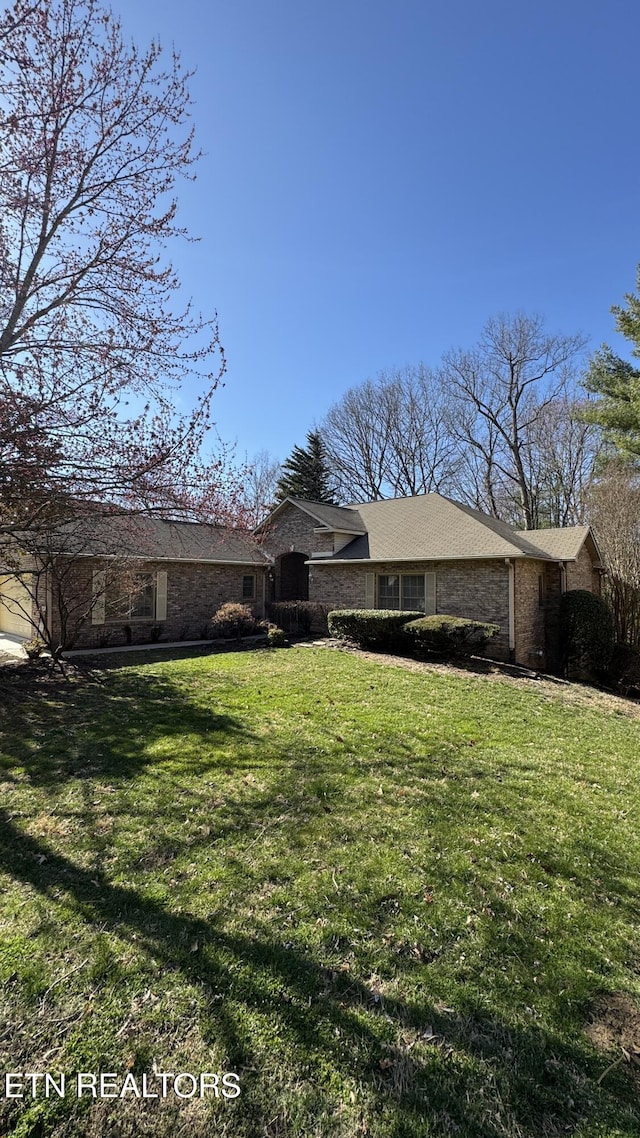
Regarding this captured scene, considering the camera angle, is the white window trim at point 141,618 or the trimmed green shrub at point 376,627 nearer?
the trimmed green shrub at point 376,627

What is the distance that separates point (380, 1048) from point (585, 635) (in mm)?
13165

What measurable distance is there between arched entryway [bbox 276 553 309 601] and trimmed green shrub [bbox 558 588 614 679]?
9718 millimetres

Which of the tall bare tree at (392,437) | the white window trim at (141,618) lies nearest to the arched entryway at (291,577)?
the white window trim at (141,618)

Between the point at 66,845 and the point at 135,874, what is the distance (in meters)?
0.74

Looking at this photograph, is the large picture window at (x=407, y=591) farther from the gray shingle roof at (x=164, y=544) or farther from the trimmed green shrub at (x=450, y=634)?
the gray shingle roof at (x=164, y=544)

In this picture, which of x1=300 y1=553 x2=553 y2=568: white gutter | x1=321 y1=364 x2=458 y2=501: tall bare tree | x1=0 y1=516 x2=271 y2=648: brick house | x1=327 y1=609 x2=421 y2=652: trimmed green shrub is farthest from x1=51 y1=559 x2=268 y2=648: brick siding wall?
x1=321 y1=364 x2=458 y2=501: tall bare tree

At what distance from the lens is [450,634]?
11.4 meters

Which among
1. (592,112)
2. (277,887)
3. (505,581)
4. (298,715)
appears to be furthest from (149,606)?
(592,112)

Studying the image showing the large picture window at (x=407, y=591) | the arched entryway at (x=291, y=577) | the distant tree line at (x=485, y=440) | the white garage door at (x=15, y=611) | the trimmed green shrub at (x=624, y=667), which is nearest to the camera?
the trimmed green shrub at (x=624, y=667)

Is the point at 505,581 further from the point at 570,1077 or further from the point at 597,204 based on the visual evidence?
the point at 570,1077

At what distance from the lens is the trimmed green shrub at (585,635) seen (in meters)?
13.1

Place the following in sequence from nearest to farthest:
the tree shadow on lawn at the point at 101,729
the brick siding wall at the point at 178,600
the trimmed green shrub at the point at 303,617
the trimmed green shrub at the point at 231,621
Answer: the tree shadow on lawn at the point at 101,729, the brick siding wall at the point at 178,600, the trimmed green shrub at the point at 231,621, the trimmed green shrub at the point at 303,617

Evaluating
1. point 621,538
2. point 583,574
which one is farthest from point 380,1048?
point 621,538

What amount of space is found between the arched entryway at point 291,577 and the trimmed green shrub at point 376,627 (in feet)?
19.2
